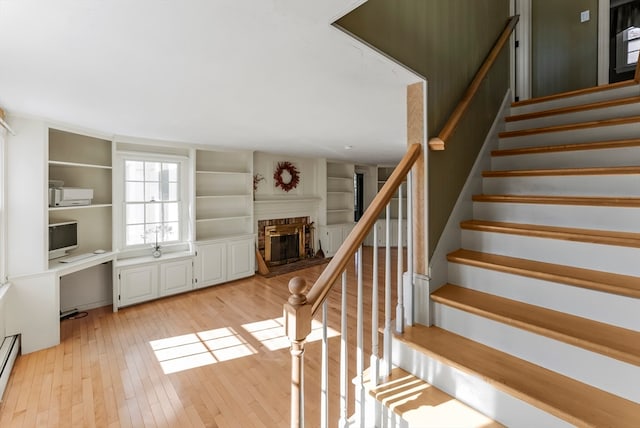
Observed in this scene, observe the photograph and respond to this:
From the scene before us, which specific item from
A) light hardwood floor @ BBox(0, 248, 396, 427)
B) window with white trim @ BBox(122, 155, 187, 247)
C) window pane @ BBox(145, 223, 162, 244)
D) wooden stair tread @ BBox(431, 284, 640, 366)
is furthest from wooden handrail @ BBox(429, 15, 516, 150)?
window pane @ BBox(145, 223, 162, 244)

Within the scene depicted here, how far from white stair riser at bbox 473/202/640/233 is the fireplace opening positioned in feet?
14.7

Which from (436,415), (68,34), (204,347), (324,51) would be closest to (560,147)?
(324,51)

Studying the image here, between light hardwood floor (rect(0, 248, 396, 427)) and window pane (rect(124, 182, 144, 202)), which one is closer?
light hardwood floor (rect(0, 248, 396, 427))

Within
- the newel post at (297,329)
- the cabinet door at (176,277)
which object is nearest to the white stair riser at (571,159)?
the newel post at (297,329)

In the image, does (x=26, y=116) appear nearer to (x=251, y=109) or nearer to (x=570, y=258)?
(x=251, y=109)

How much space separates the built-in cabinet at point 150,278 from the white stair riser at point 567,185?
415 centimetres

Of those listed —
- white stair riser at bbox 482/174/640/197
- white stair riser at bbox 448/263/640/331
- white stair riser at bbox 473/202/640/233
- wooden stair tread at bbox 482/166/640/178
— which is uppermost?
wooden stair tread at bbox 482/166/640/178

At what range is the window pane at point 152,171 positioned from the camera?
432 cm

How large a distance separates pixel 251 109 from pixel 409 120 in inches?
60.1

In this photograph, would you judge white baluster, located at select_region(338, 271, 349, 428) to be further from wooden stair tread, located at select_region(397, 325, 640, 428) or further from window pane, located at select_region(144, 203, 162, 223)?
window pane, located at select_region(144, 203, 162, 223)

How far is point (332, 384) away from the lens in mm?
2305

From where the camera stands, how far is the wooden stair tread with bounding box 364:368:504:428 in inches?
46.1

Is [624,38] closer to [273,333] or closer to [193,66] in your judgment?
[193,66]

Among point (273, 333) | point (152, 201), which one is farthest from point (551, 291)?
point (152, 201)
